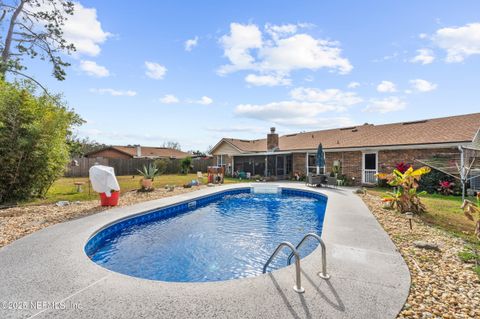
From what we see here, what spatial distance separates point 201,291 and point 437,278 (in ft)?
12.2

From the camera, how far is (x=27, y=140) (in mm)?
9086

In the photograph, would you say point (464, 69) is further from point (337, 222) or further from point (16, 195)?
point (16, 195)

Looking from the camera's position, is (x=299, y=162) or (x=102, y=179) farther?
(x=299, y=162)

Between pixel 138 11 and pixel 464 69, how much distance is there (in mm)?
14848

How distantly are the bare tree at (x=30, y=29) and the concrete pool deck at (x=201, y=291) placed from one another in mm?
17058

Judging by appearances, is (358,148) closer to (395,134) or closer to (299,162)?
(395,134)

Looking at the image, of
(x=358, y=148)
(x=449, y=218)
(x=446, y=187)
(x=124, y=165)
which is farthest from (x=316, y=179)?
(x=124, y=165)

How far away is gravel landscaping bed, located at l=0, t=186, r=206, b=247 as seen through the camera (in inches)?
240

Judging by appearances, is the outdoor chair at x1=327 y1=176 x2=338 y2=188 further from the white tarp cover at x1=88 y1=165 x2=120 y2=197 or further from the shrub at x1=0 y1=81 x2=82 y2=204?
the shrub at x1=0 y1=81 x2=82 y2=204

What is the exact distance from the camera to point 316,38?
36.2 feet

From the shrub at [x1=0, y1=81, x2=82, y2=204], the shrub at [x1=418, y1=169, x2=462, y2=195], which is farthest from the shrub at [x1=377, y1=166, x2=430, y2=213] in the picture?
the shrub at [x1=0, y1=81, x2=82, y2=204]

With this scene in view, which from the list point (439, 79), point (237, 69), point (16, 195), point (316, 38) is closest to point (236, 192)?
point (237, 69)

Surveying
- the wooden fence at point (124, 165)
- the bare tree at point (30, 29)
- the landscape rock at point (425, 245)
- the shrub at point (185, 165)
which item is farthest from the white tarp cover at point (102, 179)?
the shrub at point (185, 165)

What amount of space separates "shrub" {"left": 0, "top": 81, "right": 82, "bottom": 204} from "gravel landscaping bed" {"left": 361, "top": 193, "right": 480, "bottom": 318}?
12.3 metres
